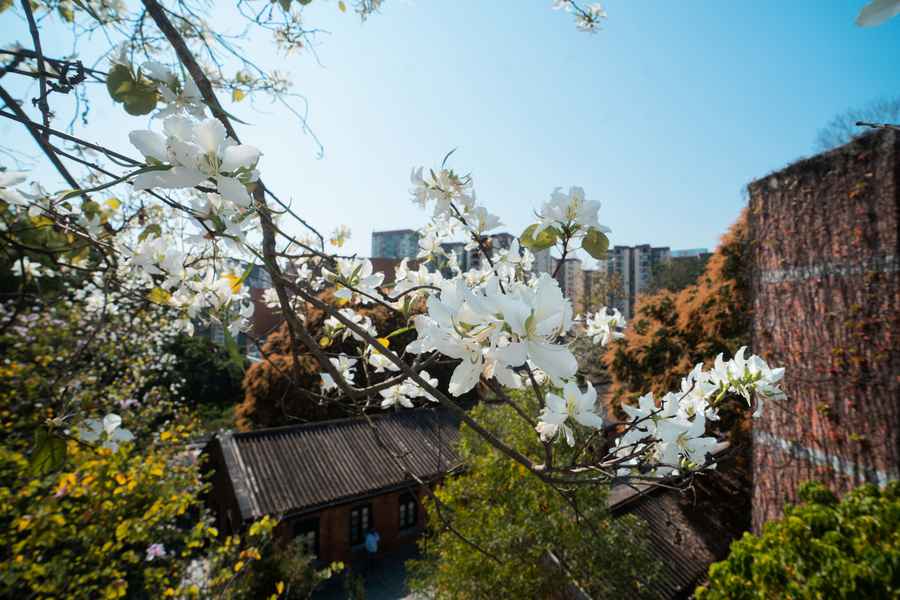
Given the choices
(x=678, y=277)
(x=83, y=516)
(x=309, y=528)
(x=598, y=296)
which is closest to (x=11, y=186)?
(x=83, y=516)

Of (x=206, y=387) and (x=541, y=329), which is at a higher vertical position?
(x=541, y=329)

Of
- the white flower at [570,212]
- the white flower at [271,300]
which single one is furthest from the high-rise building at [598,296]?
the white flower at [570,212]

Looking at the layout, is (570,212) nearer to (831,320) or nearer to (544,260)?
(544,260)

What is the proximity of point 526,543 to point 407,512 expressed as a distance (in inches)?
199

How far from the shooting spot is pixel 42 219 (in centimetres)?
130

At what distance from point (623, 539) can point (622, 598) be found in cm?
52

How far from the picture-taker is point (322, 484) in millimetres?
7184

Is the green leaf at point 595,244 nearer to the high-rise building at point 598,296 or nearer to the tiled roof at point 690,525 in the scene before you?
the tiled roof at point 690,525

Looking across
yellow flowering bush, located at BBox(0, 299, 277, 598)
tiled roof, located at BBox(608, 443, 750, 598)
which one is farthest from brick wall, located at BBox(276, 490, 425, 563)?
tiled roof, located at BBox(608, 443, 750, 598)

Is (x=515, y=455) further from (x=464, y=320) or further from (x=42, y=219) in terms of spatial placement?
(x=42, y=219)

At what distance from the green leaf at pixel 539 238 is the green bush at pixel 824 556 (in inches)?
82.5

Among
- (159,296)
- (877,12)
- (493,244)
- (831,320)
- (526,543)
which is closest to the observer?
(877,12)

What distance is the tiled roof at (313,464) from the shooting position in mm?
6684

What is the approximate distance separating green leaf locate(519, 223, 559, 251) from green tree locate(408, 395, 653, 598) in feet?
11.4
